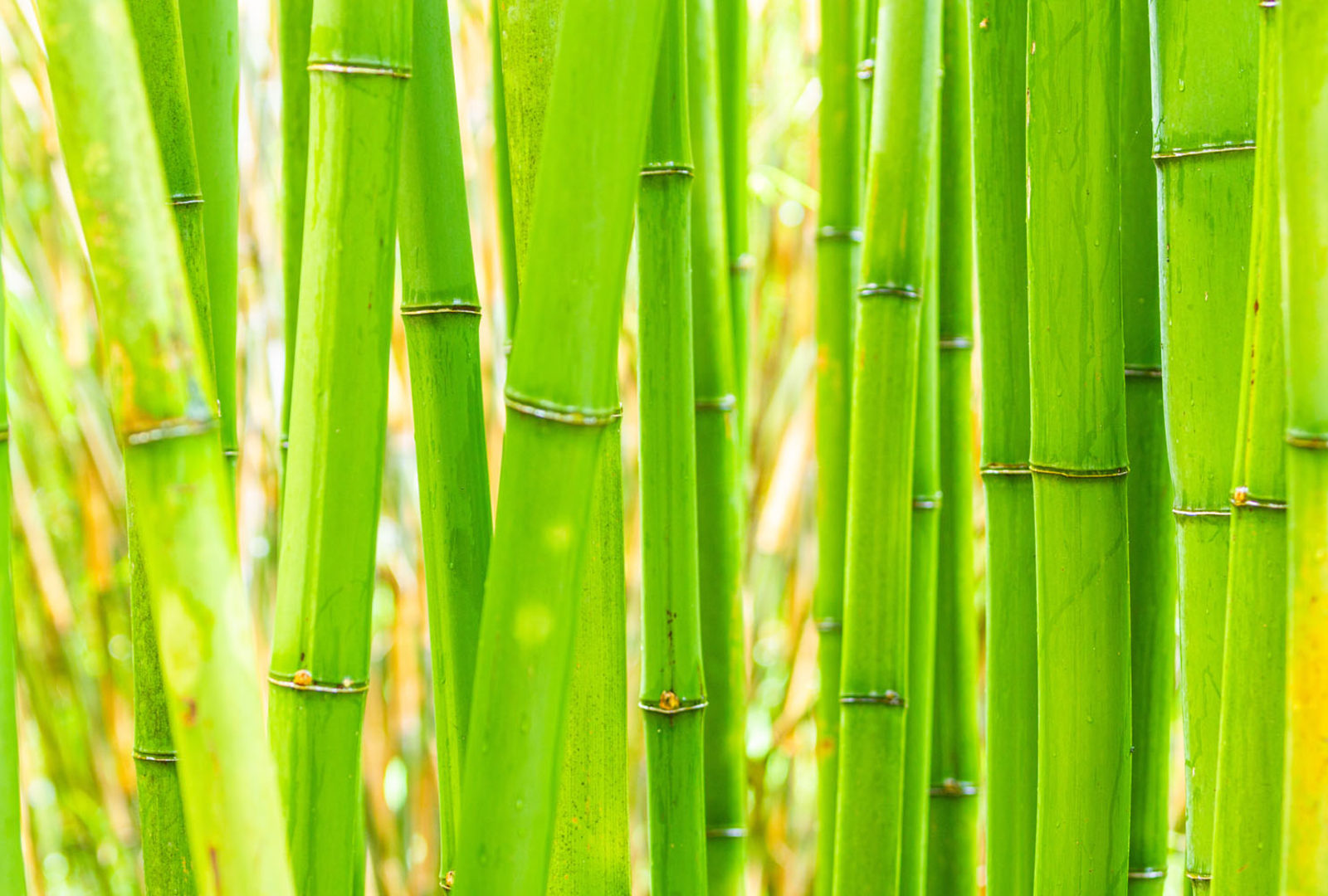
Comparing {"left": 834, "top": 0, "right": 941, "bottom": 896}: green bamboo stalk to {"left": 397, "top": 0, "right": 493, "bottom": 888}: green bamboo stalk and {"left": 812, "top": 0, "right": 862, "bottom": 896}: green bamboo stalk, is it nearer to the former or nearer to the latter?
{"left": 812, "top": 0, "right": 862, "bottom": 896}: green bamboo stalk

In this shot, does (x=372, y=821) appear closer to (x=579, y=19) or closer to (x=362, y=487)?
(x=362, y=487)

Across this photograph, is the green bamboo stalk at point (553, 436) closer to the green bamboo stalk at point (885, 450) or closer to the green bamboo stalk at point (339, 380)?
the green bamboo stalk at point (339, 380)

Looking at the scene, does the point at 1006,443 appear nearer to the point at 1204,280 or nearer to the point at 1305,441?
the point at 1204,280

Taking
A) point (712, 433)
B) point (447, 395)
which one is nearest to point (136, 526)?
point (447, 395)

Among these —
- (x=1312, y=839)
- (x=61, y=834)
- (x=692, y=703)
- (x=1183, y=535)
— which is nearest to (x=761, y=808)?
(x=61, y=834)

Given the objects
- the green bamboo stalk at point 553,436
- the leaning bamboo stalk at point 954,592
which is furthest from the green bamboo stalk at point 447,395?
the leaning bamboo stalk at point 954,592

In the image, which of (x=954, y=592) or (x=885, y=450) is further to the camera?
(x=954, y=592)

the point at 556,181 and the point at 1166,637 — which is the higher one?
the point at 556,181
